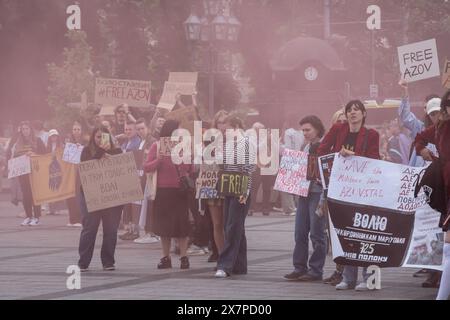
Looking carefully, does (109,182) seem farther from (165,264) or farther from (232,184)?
(232,184)

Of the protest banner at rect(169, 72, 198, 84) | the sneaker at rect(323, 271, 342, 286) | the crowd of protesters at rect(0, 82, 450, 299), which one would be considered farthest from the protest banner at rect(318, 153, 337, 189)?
the protest banner at rect(169, 72, 198, 84)

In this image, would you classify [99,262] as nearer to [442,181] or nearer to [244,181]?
[244,181]

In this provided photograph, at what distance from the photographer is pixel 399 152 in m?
18.8

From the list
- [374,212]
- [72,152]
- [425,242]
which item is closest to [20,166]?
[72,152]

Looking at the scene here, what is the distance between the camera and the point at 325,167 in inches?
474

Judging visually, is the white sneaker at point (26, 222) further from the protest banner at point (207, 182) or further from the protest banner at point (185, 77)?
the protest banner at point (207, 182)

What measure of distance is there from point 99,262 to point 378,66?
40.3 meters

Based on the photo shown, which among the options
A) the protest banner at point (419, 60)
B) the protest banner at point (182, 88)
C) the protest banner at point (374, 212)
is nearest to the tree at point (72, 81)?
the protest banner at point (182, 88)

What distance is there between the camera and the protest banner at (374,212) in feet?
37.2

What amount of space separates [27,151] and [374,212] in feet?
37.5

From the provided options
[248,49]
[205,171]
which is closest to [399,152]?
[205,171]

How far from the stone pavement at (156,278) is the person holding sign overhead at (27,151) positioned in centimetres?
342

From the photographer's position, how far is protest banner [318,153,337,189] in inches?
471

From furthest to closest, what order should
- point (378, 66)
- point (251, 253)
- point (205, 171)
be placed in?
point (378, 66) → point (251, 253) → point (205, 171)
